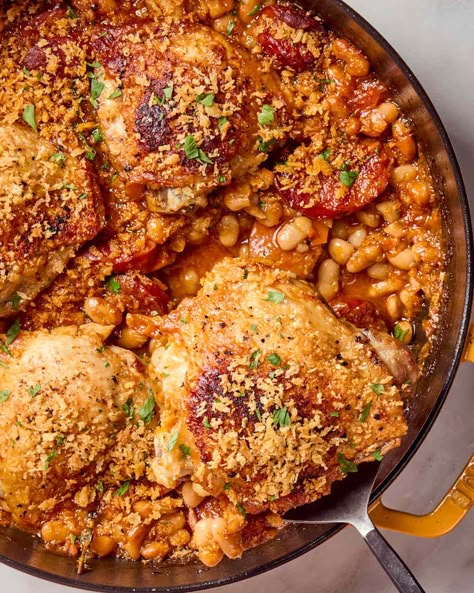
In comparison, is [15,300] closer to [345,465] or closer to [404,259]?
[345,465]

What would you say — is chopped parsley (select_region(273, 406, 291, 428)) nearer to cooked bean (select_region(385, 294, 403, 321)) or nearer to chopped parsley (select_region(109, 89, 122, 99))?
cooked bean (select_region(385, 294, 403, 321))

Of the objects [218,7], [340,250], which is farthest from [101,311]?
[218,7]

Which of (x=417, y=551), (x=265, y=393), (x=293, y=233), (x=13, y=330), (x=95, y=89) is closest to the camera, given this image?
(x=265, y=393)

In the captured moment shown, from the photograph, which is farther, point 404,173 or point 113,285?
point 404,173

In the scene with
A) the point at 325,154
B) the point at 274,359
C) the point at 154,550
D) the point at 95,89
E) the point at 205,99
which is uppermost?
the point at 205,99

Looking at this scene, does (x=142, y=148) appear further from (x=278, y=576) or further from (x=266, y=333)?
(x=278, y=576)

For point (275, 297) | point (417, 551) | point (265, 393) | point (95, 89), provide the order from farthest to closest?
point (417, 551), point (95, 89), point (275, 297), point (265, 393)

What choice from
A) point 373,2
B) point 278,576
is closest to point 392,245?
point 373,2
